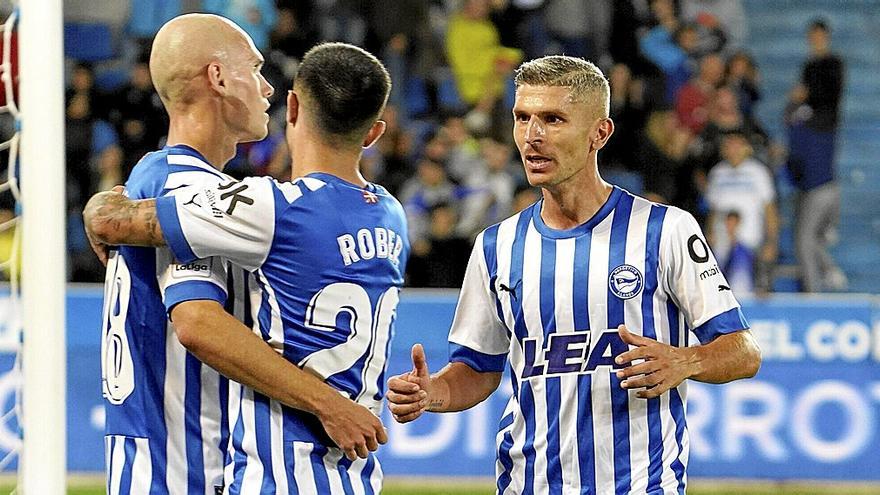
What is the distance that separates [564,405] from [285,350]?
96 centimetres

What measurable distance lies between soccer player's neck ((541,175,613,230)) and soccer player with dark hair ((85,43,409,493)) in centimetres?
73

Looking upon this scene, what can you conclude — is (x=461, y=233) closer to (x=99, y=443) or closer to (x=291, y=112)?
(x=99, y=443)

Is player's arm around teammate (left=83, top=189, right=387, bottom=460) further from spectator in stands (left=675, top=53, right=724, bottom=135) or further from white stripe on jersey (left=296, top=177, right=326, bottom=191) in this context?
spectator in stands (left=675, top=53, right=724, bottom=135)

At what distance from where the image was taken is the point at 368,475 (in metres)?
3.68

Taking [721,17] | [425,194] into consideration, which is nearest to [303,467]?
[425,194]

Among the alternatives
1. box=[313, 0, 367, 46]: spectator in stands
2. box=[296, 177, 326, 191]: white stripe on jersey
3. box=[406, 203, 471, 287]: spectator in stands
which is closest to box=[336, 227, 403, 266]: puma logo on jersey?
box=[296, 177, 326, 191]: white stripe on jersey

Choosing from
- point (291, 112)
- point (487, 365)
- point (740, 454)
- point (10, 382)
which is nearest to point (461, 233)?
point (740, 454)

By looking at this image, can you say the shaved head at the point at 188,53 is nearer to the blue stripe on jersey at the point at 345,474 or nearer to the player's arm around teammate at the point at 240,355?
the player's arm around teammate at the point at 240,355

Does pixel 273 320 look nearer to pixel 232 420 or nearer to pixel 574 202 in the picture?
pixel 232 420

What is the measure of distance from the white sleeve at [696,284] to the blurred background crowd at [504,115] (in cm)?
662

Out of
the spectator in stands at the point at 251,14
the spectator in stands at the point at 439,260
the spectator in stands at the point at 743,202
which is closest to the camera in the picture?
the spectator in stands at the point at 439,260

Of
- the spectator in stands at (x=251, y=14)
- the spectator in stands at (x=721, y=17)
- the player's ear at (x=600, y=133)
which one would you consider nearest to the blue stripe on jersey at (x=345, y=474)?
the player's ear at (x=600, y=133)

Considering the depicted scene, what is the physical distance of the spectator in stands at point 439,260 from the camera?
10.6 metres

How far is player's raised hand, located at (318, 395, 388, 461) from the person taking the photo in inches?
138
